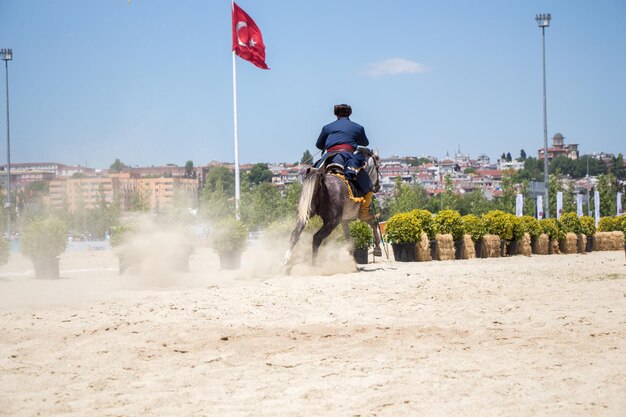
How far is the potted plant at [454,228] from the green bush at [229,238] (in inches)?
223

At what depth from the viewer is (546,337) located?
732cm

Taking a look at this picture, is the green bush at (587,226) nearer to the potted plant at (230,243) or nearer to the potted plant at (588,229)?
the potted plant at (588,229)

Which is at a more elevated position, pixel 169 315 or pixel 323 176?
pixel 323 176

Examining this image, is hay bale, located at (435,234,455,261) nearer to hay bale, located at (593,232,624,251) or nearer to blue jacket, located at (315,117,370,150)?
blue jacket, located at (315,117,370,150)

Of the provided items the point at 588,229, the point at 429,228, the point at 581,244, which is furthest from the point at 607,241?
the point at 429,228

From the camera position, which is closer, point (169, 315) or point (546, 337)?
point (546, 337)

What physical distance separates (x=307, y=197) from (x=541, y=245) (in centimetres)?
1402

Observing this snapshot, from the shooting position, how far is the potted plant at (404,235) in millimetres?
18906

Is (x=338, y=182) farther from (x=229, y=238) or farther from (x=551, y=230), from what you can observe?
(x=551, y=230)

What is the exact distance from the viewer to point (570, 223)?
2742cm

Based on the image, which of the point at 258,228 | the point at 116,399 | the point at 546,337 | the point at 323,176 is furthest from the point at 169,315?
the point at 258,228

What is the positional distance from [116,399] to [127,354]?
1.30m

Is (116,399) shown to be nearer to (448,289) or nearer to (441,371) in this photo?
(441,371)

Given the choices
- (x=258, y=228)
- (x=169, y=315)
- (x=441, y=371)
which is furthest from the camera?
(x=258, y=228)
